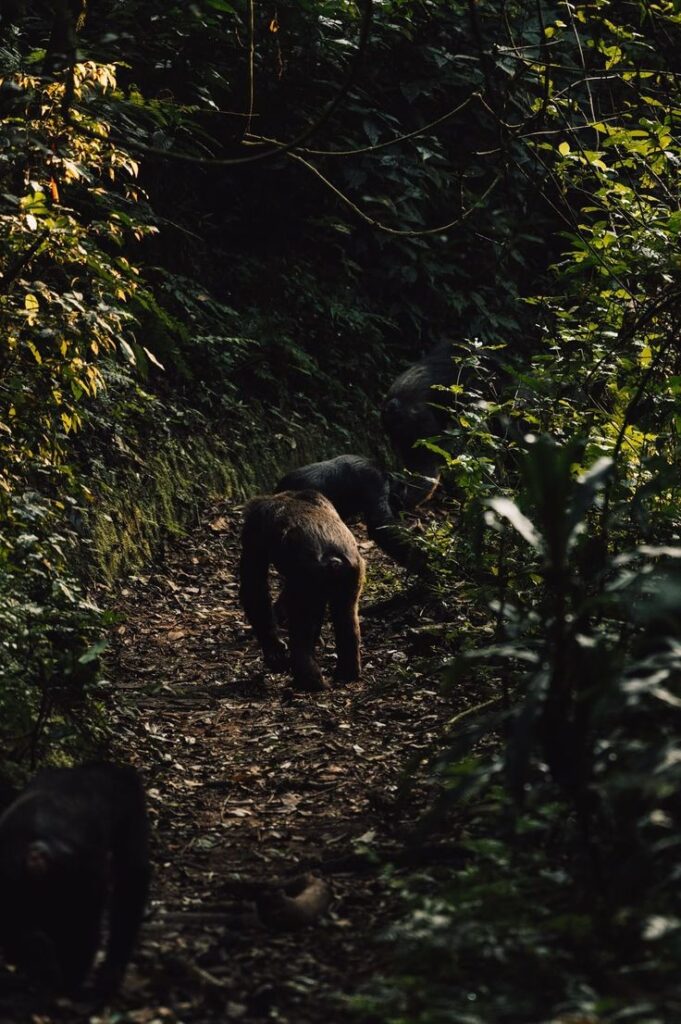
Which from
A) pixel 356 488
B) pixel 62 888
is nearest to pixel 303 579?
pixel 356 488

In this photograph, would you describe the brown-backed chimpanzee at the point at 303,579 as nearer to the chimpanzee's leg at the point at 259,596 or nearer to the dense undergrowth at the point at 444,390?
the chimpanzee's leg at the point at 259,596

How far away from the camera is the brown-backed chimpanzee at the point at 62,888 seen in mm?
3436

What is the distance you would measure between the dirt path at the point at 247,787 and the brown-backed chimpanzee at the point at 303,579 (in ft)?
0.72

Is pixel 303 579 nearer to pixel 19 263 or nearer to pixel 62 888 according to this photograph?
pixel 19 263

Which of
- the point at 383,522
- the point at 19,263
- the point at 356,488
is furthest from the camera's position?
the point at 383,522

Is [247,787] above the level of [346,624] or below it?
below

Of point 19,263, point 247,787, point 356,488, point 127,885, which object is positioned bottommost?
point 127,885

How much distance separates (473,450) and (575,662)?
3.96m

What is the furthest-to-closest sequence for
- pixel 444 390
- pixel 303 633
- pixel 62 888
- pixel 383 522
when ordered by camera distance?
pixel 383 522 → pixel 444 390 → pixel 303 633 → pixel 62 888

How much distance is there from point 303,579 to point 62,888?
13.8 feet

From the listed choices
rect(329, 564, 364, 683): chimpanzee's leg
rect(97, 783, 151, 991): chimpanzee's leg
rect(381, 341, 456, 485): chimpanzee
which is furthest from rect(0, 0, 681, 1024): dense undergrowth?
rect(97, 783, 151, 991): chimpanzee's leg

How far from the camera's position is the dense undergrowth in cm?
321

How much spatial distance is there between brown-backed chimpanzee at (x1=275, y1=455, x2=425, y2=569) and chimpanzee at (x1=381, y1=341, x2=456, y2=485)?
5.84ft

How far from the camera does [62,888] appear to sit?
11.4 feet
